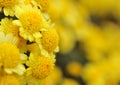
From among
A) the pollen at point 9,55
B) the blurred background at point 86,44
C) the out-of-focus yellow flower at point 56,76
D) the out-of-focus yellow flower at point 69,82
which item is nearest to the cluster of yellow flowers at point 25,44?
the pollen at point 9,55

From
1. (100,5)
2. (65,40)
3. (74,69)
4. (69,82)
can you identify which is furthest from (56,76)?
(100,5)

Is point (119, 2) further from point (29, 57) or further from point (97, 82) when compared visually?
point (29, 57)

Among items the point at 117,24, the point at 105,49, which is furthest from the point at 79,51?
the point at 117,24

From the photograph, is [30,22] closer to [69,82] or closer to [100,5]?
[69,82]

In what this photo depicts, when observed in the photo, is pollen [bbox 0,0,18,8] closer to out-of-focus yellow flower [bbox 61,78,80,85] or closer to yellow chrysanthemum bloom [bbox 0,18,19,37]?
yellow chrysanthemum bloom [bbox 0,18,19,37]

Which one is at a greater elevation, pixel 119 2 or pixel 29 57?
pixel 29 57

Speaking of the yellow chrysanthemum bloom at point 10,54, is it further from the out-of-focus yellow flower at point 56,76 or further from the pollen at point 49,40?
the out-of-focus yellow flower at point 56,76

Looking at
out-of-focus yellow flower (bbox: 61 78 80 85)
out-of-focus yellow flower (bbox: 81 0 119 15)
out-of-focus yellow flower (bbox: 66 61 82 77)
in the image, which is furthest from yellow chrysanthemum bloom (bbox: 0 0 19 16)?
out-of-focus yellow flower (bbox: 81 0 119 15)

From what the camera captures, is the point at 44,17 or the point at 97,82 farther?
the point at 97,82
